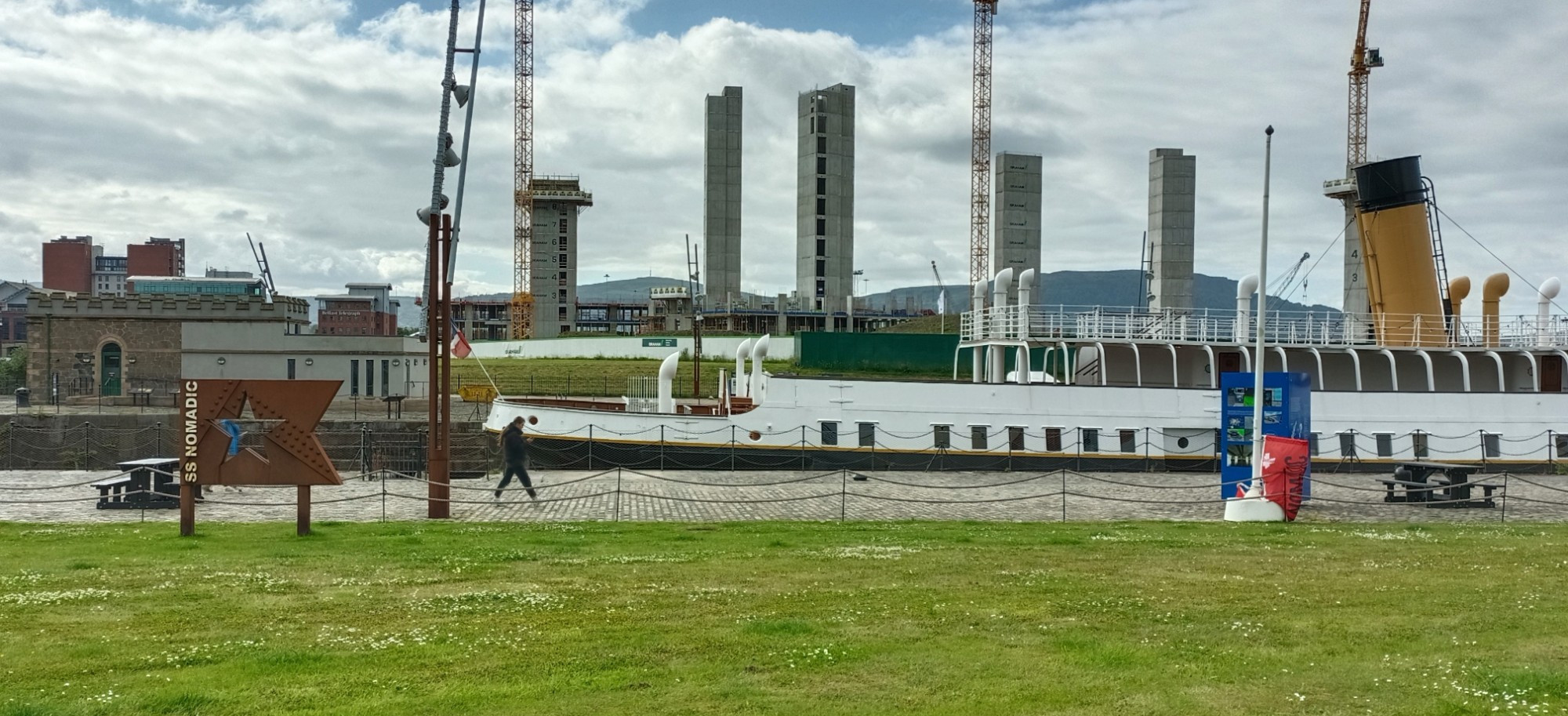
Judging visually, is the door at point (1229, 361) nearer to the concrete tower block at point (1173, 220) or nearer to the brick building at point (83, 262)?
the concrete tower block at point (1173, 220)

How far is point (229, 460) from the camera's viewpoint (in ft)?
51.6

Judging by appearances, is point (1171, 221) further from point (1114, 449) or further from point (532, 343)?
point (1114, 449)

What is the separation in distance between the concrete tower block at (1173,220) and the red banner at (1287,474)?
2538 inches

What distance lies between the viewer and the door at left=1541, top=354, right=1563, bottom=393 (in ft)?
110

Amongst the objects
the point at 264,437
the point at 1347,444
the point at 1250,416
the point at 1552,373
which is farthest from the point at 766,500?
the point at 1552,373

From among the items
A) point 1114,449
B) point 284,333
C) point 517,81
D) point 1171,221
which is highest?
point 517,81

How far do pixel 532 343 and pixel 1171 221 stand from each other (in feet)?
155

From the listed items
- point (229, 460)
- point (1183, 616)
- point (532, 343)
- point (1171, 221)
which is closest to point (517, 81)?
point (532, 343)

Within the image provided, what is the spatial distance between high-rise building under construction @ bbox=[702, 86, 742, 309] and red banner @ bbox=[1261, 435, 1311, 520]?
248 feet

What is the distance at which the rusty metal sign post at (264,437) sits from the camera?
1559 centimetres

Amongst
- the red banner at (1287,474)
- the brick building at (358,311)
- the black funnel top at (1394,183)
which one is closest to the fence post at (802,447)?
the red banner at (1287,474)

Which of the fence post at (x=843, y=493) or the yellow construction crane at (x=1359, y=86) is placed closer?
the fence post at (x=843, y=493)

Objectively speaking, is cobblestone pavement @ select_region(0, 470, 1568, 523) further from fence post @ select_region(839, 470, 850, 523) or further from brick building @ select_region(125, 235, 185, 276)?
brick building @ select_region(125, 235, 185, 276)

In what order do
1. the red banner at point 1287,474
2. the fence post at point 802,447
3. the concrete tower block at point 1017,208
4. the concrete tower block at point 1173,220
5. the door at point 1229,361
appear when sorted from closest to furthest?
the red banner at point 1287,474 → the fence post at point 802,447 → the door at point 1229,361 → the concrete tower block at point 1173,220 → the concrete tower block at point 1017,208
